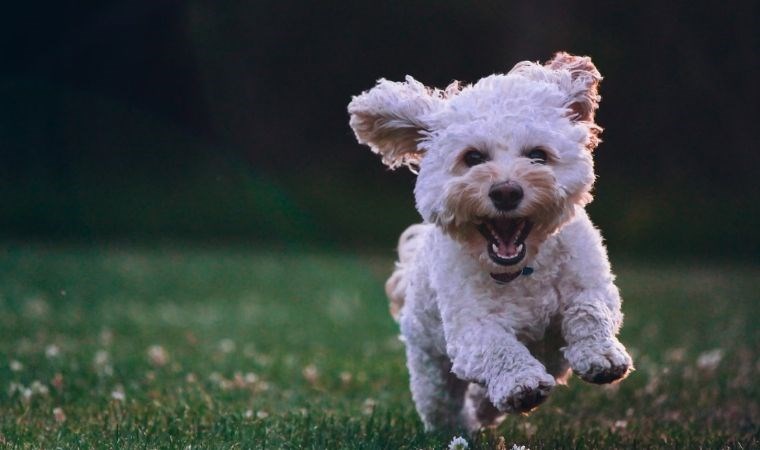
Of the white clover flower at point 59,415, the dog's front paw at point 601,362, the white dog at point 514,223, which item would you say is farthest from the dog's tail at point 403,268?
the white clover flower at point 59,415

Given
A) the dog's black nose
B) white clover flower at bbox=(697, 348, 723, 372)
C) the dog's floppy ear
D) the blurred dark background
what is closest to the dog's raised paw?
the dog's black nose

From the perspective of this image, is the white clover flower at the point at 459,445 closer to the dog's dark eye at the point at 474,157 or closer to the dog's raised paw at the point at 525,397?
the dog's raised paw at the point at 525,397

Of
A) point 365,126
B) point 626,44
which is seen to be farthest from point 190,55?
point 365,126

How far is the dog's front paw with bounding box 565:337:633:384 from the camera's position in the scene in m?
4.01

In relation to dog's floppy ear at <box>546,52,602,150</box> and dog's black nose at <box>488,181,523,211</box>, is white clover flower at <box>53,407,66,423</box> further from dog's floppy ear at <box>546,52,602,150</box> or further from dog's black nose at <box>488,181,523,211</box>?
dog's floppy ear at <box>546,52,602,150</box>

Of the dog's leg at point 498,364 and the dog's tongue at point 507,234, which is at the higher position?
the dog's tongue at point 507,234

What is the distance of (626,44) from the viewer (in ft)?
62.2

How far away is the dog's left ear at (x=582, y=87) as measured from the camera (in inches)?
180

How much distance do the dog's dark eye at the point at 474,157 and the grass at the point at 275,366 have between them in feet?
4.09

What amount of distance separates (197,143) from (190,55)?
68.0 inches

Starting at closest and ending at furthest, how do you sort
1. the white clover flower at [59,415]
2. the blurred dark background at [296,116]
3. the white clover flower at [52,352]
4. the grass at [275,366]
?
the grass at [275,366] < the white clover flower at [59,415] < the white clover flower at [52,352] < the blurred dark background at [296,116]

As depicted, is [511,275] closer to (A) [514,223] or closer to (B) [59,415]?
(A) [514,223]

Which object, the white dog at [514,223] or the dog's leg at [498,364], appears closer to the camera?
the dog's leg at [498,364]

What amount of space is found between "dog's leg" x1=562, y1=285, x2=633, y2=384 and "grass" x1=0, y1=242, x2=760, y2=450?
0.70m
